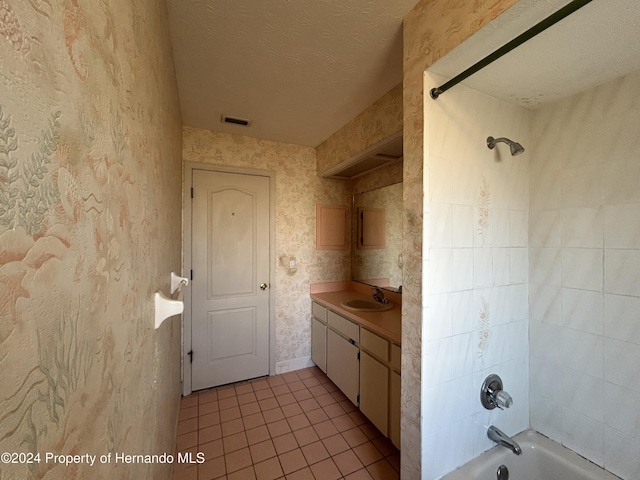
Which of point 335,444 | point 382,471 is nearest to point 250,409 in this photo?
point 335,444

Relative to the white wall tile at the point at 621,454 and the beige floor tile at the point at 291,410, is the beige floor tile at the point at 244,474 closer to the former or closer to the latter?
the beige floor tile at the point at 291,410

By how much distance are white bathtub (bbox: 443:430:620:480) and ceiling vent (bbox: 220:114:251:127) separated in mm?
2596

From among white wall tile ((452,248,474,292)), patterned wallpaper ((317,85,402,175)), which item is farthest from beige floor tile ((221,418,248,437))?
patterned wallpaper ((317,85,402,175))

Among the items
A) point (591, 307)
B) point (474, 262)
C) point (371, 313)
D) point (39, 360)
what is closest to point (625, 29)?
point (474, 262)

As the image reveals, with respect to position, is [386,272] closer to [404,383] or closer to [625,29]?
[404,383]

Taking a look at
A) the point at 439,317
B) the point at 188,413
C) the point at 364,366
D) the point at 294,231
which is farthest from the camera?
the point at 294,231

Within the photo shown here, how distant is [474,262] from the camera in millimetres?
1168

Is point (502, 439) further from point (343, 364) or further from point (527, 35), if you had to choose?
point (527, 35)

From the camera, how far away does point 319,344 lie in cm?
250

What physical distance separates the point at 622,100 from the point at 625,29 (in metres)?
0.36

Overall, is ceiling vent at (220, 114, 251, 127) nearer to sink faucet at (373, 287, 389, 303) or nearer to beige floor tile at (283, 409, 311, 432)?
sink faucet at (373, 287, 389, 303)

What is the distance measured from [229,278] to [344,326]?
1.19 meters

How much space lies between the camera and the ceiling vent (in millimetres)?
2048

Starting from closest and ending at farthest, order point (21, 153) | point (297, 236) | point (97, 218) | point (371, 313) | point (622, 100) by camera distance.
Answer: point (21, 153) < point (97, 218) < point (622, 100) < point (371, 313) < point (297, 236)
